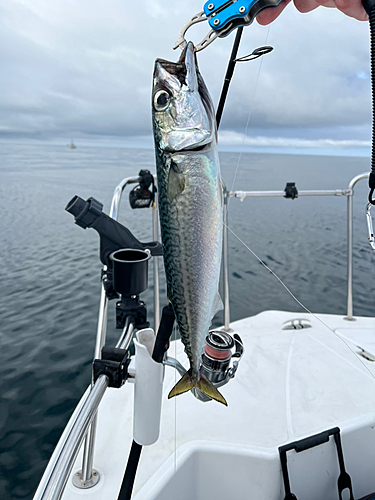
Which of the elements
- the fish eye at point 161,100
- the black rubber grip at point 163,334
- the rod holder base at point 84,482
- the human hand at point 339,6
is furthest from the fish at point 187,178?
the rod holder base at point 84,482

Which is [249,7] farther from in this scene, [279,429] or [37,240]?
[37,240]

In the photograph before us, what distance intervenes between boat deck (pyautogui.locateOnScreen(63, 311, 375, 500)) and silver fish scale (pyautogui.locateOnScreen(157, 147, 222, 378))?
0.66m

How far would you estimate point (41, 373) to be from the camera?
479cm

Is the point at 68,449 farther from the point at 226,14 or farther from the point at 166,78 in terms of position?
the point at 226,14

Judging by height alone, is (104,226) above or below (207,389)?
above

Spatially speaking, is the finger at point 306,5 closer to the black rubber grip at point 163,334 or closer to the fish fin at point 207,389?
the black rubber grip at point 163,334

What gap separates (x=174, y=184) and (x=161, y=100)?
0.83ft

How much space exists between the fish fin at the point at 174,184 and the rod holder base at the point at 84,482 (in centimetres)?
151

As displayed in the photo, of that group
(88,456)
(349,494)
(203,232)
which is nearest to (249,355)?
(349,494)

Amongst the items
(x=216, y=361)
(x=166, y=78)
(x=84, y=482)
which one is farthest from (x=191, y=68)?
(x=84, y=482)

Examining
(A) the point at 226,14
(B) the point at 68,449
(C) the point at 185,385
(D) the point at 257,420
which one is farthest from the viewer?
(D) the point at 257,420

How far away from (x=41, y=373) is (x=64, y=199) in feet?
41.9

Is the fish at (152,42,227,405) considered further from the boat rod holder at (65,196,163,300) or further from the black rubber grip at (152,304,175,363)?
the boat rod holder at (65,196,163,300)

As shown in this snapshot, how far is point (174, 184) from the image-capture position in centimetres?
90
